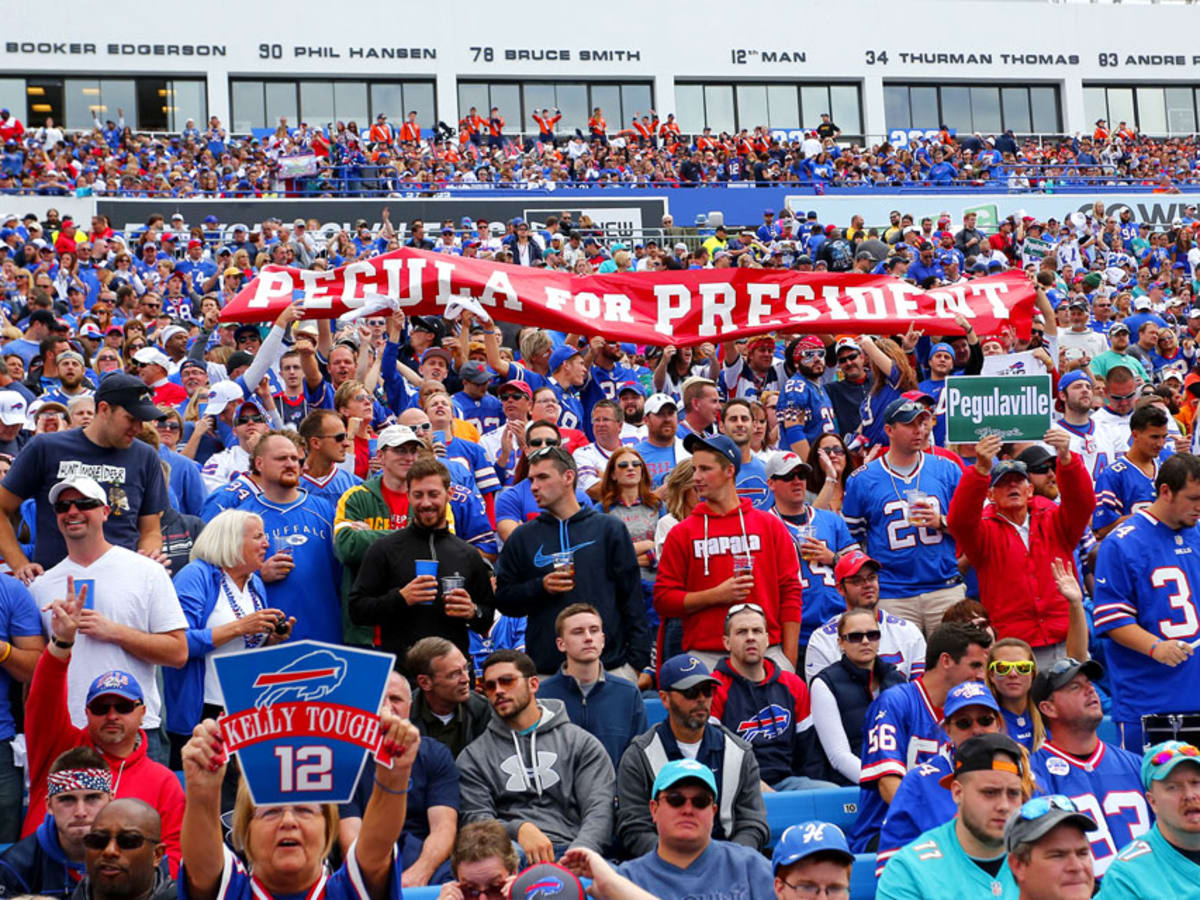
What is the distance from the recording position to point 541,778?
6.32 meters

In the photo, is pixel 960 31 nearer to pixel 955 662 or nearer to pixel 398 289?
pixel 398 289

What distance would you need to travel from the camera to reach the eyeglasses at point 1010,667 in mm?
6523

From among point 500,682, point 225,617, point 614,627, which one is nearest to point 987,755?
point 500,682

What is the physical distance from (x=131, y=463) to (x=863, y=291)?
17.0ft

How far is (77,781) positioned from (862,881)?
2965 millimetres

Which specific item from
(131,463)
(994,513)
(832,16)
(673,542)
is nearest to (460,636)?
(673,542)

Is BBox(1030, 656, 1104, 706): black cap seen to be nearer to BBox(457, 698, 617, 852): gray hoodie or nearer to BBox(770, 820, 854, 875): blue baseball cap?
BBox(770, 820, 854, 875): blue baseball cap

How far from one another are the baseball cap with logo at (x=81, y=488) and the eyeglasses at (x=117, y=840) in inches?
68.5

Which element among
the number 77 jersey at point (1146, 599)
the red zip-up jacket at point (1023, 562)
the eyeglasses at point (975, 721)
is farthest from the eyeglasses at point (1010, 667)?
the red zip-up jacket at point (1023, 562)

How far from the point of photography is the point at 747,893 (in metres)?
5.54

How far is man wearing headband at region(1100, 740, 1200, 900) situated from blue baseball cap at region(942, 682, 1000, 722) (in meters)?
0.74

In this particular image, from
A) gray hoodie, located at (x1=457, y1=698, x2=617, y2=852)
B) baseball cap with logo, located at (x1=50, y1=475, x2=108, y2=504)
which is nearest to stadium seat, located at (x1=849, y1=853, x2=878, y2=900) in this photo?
gray hoodie, located at (x1=457, y1=698, x2=617, y2=852)

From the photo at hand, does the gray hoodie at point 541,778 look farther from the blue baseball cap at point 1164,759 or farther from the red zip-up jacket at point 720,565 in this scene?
the blue baseball cap at point 1164,759

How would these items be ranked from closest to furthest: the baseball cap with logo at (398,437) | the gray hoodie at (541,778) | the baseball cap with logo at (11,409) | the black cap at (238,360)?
1. the gray hoodie at (541,778)
2. the baseball cap with logo at (398,437)
3. the baseball cap with logo at (11,409)
4. the black cap at (238,360)
